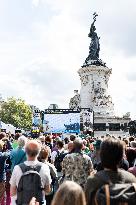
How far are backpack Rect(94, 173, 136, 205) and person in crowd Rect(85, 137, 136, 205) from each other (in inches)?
9.8

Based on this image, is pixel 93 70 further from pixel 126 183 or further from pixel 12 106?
pixel 126 183

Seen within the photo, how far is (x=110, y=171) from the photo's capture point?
531 centimetres

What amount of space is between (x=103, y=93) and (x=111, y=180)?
3082 inches

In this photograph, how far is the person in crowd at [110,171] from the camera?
515cm

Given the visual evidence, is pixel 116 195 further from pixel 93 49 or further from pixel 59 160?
pixel 93 49

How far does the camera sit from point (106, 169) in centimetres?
534

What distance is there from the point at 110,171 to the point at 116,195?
56 centimetres

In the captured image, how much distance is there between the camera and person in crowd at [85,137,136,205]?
203 inches

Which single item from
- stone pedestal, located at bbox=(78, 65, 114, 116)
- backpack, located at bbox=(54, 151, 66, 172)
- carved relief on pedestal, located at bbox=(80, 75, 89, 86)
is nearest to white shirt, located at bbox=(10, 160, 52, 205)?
backpack, located at bbox=(54, 151, 66, 172)

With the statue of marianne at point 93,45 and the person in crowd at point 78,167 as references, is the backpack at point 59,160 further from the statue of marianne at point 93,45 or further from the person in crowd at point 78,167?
the statue of marianne at point 93,45

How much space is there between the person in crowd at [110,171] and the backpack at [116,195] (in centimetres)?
25

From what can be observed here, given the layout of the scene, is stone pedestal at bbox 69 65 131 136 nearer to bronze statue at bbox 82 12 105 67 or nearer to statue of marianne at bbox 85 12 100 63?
bronze statue at bbox 82 12 105 67

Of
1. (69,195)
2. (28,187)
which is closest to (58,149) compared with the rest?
(28,187)

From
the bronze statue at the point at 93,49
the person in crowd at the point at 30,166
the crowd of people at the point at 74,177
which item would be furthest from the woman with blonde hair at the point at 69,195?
the bronze statue at the point at 93,49
